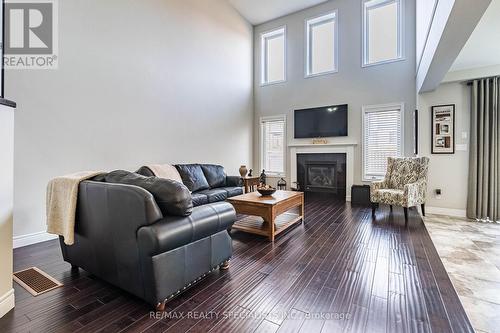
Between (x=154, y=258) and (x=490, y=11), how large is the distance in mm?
4125

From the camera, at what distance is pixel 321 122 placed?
6.13 meters

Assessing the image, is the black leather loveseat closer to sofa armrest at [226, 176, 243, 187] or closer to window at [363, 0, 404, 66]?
sofa armrest at [226, 176, 243, 187]

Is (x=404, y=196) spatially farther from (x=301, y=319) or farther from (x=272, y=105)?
(x=272, y=105)

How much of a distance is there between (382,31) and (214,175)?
16.0ft

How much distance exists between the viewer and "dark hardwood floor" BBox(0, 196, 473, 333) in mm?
1552

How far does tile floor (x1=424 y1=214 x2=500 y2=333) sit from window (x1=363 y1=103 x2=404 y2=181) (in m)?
1.62

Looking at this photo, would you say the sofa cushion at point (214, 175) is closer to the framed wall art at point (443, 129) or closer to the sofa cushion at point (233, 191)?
the sofa cushion at point (233, 191)

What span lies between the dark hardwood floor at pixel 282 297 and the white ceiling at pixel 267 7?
5821 mm

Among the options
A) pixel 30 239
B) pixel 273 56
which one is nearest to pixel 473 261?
pixel 30 239

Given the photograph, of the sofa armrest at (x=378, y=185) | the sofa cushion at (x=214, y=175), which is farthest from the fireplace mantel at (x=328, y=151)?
the sofa cushion at (x=214, y=175)

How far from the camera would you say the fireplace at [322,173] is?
5.94 metres

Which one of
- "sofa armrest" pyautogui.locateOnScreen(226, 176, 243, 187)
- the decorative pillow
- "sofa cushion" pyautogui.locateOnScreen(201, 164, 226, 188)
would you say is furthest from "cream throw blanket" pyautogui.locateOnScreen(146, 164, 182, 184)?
"sofa armrest" pyautogui.locateOnScreen(226, 176, 243, 187)

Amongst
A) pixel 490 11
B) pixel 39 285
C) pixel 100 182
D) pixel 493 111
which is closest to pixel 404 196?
pixel 493 111

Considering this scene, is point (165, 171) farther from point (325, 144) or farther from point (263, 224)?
point (325, 144)
